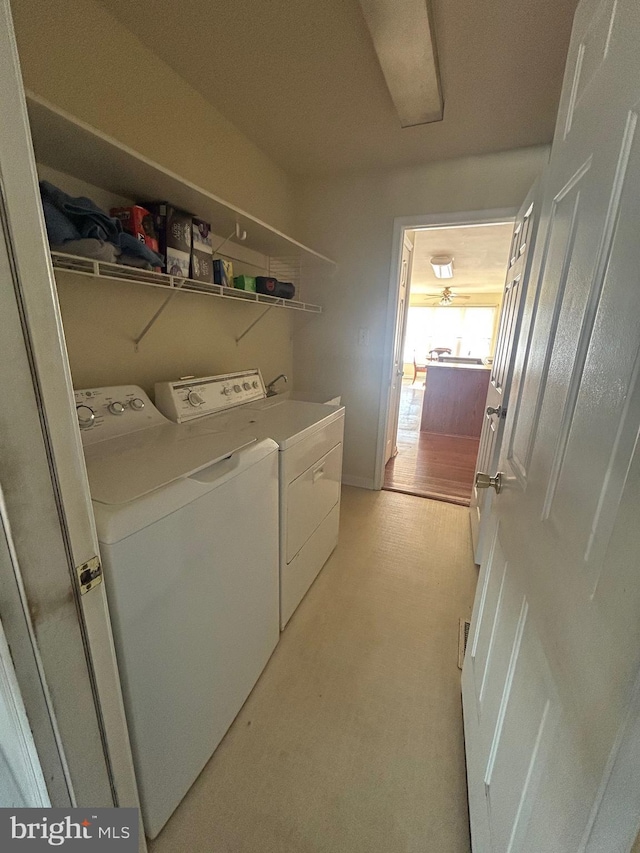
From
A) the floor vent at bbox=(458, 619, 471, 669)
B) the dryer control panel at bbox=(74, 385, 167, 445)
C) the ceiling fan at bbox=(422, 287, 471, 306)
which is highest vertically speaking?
the ceiling fan at bbox=(422, 287, 471, 306)

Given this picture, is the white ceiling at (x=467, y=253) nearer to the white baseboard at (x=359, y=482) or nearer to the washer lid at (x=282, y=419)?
the washer lid at (x=282, y=419)

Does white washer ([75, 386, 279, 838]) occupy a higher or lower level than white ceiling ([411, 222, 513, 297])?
lower

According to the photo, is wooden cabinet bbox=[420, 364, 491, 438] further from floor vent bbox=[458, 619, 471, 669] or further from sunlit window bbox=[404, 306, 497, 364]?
sunlit window bbox=[404, 306, 497, 364]

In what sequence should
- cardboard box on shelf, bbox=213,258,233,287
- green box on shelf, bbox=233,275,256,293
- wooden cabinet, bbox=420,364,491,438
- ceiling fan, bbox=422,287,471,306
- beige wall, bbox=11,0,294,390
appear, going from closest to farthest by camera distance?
beige wall, bbox=11,0,294,390
cardboard box on shelf, bbox=213,258,233,287
green box on shelf, bbox=233,275,256,293
wooden cabinet, bbox=420,364,491,438
ceiling fan, bbox=422,287,471,306

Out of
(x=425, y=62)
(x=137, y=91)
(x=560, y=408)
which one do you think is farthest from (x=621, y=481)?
(x=137, y=91)

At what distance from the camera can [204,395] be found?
5.44ft

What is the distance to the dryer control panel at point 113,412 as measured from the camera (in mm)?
1174

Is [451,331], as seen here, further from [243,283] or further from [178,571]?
[178,571]

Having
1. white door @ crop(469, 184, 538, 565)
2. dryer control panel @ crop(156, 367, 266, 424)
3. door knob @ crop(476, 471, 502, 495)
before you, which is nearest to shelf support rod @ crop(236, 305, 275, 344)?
dryer control panel @ crop(156, 367, 266, 424)

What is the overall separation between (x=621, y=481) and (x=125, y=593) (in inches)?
36.1

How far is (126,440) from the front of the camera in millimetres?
1234

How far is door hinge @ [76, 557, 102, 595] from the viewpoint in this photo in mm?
579

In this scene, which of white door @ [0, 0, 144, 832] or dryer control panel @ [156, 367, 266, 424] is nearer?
white door @ [0, 0, 144, 832]

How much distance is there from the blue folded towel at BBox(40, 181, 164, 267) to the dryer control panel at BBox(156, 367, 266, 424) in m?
0.60
